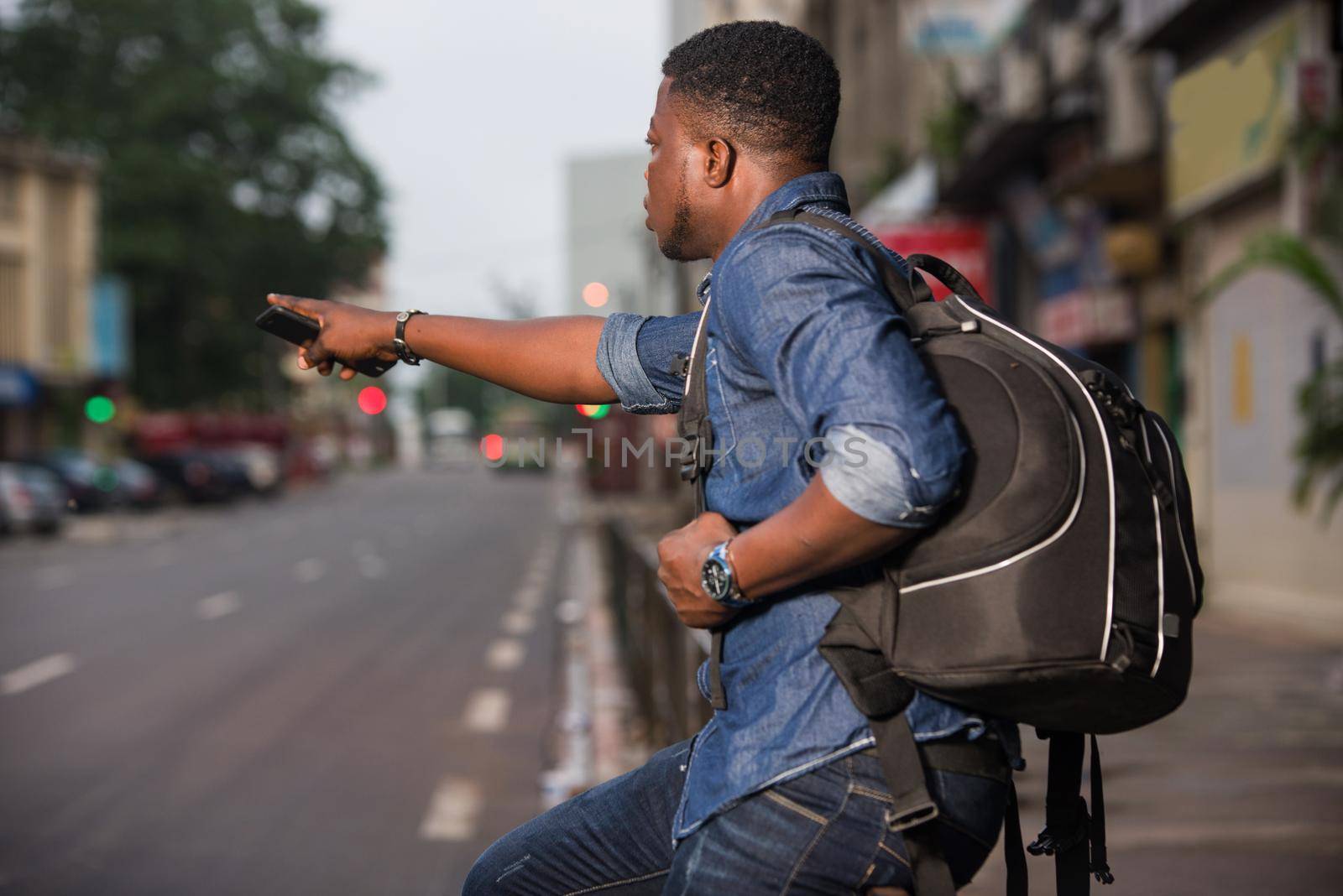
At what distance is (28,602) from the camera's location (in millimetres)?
17094

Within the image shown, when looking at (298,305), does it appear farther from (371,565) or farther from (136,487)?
(136,487)

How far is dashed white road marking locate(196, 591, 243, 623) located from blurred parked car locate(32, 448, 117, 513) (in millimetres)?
19236

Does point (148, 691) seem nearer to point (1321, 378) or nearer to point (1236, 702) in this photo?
point (1236, 702)

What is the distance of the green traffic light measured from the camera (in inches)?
647

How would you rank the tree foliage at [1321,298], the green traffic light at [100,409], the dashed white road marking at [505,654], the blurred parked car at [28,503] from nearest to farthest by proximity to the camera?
the tree foliage at [1321,298]
the dashed white road marking at [505,654]
the green traffic light at [100,409]
the blurred parked car at [28,503]

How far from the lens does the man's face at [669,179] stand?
195 cm

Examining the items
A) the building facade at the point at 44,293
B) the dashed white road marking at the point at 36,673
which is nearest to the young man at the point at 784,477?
the dashed white road marking at the point at 36,673

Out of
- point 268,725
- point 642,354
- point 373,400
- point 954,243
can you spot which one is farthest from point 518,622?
point 642,354

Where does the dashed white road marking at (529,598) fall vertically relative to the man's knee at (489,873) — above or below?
below

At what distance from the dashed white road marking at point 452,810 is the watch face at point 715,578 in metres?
5.02

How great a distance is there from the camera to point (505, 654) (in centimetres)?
1277

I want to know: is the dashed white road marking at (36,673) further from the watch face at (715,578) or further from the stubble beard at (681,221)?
the watch face at (715,578)

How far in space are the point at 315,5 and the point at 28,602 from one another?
38284 mm

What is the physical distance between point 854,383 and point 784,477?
188 mm
